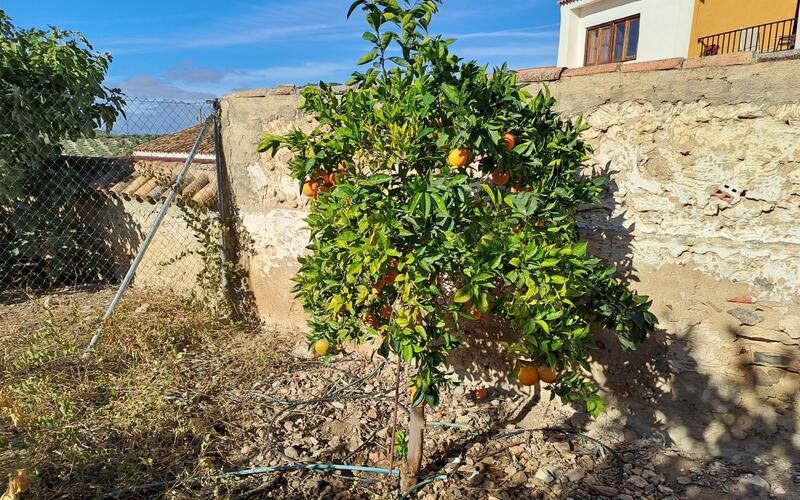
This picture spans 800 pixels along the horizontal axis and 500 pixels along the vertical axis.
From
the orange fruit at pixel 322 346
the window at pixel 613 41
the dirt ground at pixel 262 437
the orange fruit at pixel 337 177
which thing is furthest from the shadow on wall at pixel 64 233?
the window at pixel 613 41

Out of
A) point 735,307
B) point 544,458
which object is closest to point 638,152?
point 735,307

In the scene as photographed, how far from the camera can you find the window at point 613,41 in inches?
521

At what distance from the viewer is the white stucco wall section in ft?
Result: 39.7

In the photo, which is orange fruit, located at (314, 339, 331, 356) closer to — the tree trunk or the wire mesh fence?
the tree trunk

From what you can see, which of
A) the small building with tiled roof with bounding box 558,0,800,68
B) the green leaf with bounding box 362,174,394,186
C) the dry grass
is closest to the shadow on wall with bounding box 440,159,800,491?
the green leaf with bounding box 362,174,394,186

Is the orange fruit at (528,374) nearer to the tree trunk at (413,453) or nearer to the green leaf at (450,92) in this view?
the tree trunk at (413,453)

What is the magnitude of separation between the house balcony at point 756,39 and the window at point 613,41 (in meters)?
1.75

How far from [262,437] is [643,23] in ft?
45.6

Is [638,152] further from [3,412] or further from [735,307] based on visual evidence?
[3,412]

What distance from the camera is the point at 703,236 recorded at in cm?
248

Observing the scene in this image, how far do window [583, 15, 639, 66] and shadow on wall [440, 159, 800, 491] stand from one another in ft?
41.3

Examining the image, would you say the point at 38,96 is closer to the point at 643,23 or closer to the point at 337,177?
the point at 337,177

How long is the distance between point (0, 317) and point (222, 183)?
244cm

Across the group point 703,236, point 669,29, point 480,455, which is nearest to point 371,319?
point 480,455
